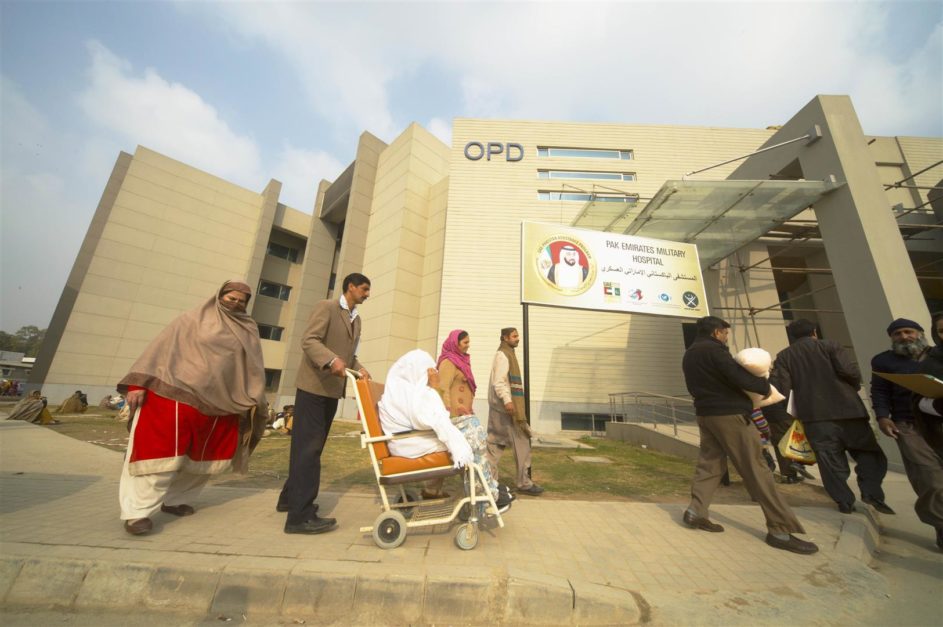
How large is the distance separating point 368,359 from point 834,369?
49.7ft

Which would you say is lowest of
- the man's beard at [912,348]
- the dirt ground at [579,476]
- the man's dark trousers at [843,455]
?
the dirt ground at [579,476]

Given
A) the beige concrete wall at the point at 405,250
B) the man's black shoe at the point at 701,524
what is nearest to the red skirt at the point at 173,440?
the man's black shoe at the point at 701,524

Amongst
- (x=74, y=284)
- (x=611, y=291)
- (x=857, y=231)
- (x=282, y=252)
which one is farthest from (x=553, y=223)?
(x=74, y=284)

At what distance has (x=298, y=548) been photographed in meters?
2.09

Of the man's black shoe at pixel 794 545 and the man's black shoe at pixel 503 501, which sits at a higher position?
the man's black shoe at pixel 503 501

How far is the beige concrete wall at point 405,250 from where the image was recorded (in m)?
15.7

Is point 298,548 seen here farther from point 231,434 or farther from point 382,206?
point 382,206

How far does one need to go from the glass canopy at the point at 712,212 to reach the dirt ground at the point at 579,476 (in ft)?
20.9

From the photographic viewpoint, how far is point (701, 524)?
115 inches

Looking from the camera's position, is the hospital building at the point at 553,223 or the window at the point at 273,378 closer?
the hospital building at the point at 553,223

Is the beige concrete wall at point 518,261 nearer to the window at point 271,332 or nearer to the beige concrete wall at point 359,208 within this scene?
the beige concrete wall at point 359,208

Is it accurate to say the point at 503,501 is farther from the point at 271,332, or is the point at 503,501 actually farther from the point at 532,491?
the point at 271,332

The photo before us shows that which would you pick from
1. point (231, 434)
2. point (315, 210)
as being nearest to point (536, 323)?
point (231, 434)

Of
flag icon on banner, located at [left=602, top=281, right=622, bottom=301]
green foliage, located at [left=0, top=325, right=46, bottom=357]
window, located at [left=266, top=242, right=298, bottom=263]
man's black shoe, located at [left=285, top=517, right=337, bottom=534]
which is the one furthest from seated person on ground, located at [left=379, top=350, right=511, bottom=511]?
green foliage, located at [left=0, top=325, right=46, bottom=357]
